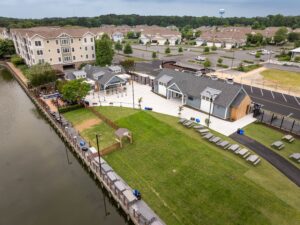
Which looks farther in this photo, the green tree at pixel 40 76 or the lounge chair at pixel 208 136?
the green tree at pixel 40 76

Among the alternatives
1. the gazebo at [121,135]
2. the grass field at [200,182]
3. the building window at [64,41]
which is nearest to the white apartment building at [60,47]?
the building window at [64,41]

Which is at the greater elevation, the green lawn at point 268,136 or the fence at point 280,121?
the fence at point 280,121

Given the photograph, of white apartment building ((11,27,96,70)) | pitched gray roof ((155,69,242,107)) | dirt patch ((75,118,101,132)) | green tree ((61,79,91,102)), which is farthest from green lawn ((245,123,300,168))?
white apartment building ((11,27,96,70))

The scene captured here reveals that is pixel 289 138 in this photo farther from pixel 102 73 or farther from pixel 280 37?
pixel 280 37

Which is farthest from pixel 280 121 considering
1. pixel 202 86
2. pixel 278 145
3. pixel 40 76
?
pixel 40 76

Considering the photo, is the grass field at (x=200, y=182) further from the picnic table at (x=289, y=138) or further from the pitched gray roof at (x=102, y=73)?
Answer: the pitched gray roof at (x=102, y=73)
